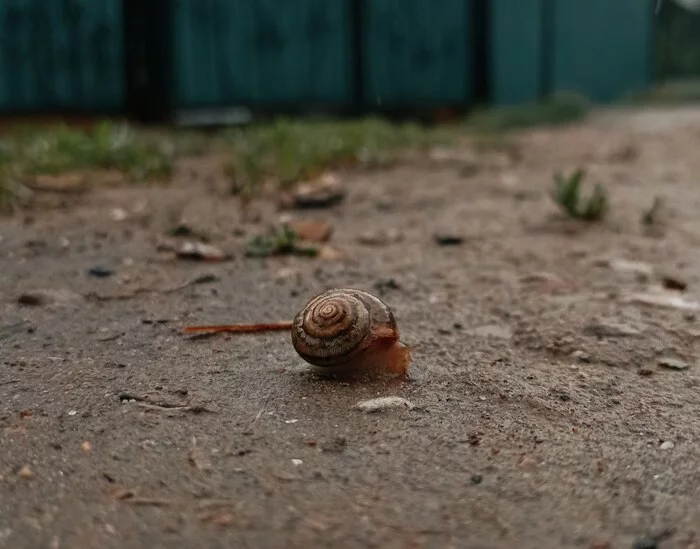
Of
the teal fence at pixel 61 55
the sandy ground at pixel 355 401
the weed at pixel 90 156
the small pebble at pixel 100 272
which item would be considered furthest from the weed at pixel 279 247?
the teal fence at pixel 61 55

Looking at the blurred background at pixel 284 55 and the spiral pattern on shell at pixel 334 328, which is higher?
the blurred background at pixel 284 55

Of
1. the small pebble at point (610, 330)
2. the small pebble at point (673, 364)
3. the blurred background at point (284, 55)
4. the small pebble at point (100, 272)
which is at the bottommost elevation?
the small pebble at point (673, 364)

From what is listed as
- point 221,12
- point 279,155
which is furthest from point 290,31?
point 279,155

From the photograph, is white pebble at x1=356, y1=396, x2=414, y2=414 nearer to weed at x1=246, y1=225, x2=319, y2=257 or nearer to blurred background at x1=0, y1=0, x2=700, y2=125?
weed at x1=246, y1=225, x2=319, y2=257

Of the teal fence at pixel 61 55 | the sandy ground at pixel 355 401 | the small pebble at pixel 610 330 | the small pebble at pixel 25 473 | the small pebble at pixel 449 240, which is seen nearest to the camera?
the sandy ground at pixel 355 401

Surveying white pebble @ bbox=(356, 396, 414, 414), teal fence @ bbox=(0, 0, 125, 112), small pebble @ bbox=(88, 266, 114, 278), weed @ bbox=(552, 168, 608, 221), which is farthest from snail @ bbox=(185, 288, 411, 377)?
teal fence @ bbox=(0, 0, 125, 112)

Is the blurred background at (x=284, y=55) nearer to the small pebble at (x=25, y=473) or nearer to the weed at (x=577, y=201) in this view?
the weed at (x=577, y=201)

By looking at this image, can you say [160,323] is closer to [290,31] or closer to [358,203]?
[358,203]

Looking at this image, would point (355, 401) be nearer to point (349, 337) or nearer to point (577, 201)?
point (349, 337)

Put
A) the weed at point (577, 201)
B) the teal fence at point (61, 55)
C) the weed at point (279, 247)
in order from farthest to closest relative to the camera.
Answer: the teal fence at point (61, 55) → the weed at point (577, 201) → the weed at point (279, 247)
